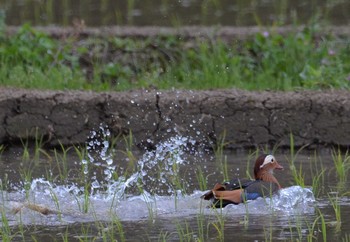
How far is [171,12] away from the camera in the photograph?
1150 cm

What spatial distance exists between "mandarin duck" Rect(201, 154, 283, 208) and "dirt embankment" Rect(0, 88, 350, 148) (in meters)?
1.63

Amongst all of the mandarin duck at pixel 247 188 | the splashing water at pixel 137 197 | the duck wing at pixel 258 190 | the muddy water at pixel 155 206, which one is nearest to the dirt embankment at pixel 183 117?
the muddy water at pixel 155 206

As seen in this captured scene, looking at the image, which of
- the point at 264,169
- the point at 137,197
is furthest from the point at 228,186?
the point at 137,197

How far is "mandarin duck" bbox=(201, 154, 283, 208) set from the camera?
5.52m

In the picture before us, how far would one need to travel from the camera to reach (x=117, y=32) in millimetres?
9578

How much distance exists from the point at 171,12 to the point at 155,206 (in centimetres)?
603

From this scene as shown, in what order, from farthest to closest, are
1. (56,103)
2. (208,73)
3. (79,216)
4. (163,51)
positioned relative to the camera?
1. (163,51)
2. (208,73)
3. (56,103)
4. (79,216)

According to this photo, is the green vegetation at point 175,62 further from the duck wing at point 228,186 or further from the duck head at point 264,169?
the duck wing at point 228,186

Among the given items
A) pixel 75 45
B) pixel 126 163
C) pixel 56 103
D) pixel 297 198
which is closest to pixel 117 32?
pixel 75 45

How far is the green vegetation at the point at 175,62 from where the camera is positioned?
821 centimetres

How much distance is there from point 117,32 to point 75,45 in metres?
0.47

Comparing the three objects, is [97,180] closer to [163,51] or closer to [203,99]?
[203,99]

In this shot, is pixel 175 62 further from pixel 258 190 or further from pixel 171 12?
pixel 258 190

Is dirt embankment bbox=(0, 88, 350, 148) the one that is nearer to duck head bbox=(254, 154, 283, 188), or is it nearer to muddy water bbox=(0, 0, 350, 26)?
duck head bbox=(254, 154, 283, 188)
